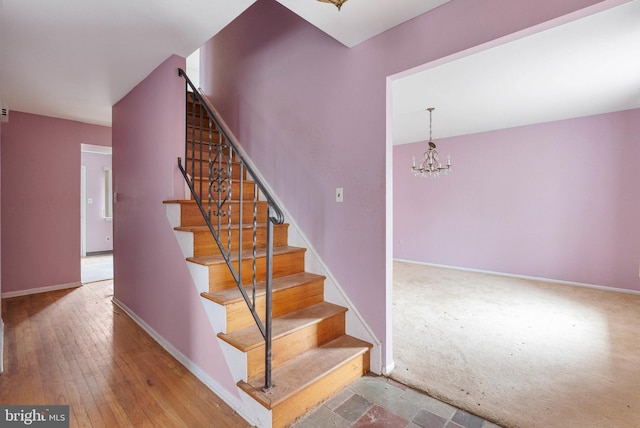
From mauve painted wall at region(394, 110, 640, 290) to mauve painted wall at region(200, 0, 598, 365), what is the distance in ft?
12.5

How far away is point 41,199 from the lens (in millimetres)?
4012

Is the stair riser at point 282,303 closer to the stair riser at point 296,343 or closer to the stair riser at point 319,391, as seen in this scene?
the stair riser at point 296,343

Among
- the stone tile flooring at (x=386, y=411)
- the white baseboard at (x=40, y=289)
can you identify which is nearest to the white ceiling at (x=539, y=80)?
the stone tile flooring at (x=386, y=411)

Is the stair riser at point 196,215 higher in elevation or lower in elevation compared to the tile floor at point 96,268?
higher

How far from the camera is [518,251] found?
478cm

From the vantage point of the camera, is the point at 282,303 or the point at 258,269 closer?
the point at 282,303

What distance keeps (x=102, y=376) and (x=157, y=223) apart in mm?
1145

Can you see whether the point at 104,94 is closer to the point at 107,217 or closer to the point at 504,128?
the point at 107,217

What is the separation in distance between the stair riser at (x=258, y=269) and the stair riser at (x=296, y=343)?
0.50m

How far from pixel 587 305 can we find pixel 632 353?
133 cm

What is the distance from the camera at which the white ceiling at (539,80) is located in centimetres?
221

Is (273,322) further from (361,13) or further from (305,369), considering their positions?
(361,13)

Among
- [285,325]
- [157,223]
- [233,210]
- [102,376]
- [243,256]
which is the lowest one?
[102,376]

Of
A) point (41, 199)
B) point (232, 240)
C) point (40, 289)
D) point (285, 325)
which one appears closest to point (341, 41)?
point (232, 240)
